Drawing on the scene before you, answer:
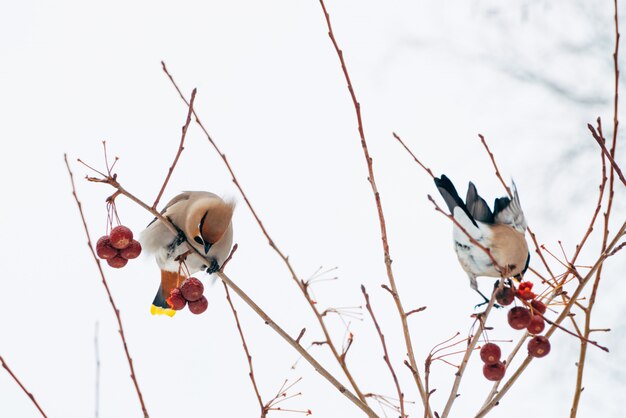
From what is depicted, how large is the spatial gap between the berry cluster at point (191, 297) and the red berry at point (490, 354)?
3.07 ft

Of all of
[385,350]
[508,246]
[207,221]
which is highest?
[508,246]

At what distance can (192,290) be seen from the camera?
7.59ft

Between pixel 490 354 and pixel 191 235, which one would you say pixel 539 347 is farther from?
pixel 191 235

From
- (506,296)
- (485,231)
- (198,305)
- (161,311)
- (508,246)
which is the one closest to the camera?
(506,296)

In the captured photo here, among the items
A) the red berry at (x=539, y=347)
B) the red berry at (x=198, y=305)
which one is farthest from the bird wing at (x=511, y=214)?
the red berry at (x=198, y=305)

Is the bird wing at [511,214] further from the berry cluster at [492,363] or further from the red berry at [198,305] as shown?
the red berry at [198,305]

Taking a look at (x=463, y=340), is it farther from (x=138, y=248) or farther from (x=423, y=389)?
→ (x=138, y=248)

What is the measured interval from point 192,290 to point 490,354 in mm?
988

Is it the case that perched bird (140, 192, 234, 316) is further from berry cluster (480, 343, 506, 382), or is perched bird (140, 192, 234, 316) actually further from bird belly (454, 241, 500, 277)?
berry cluster (480, 343, 506, 382)

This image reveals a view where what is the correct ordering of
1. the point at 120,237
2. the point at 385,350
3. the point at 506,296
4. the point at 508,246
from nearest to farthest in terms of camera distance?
the point at 385,350, the point at 506,296, the point at 120,237, the point at 508,246

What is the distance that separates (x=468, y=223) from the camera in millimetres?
3273

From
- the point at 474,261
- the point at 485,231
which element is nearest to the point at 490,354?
the point at 474,261

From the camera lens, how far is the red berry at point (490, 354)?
2008mm

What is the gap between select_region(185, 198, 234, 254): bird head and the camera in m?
3.38
